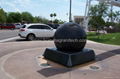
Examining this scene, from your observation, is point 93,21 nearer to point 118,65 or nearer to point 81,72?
point 118,65

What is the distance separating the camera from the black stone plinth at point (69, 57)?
24.7 ft

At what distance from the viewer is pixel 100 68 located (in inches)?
295

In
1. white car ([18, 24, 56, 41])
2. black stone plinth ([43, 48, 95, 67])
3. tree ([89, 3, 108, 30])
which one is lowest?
black stone plinth ([43, 48, 95, 67])

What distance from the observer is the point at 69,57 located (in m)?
7.50

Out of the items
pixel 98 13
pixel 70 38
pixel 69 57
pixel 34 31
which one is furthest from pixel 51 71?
pixel 98 13

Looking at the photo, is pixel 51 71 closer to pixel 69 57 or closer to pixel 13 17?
pixel 69 57

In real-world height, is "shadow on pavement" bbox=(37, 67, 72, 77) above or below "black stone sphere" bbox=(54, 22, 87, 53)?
below

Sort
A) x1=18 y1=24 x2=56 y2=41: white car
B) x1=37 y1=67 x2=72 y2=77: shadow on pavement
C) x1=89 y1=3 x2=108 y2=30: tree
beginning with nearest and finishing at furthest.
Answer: x1=37 y1=67 x2=72 y2=77: shadow on pavement → x1=18 y1=24 x2=56 y2=41: white car → x1=89 y1=3 x2=108 y2=30: tree

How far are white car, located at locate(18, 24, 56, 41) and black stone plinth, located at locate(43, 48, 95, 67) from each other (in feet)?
29.7

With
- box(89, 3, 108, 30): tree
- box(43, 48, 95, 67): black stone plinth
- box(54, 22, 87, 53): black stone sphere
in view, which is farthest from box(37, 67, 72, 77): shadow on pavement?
box(89, 3, 108, 30): tree

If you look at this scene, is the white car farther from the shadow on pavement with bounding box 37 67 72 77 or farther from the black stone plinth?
the shadow on pavement with bounding box 37 67 72 77

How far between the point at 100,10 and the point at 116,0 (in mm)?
9479

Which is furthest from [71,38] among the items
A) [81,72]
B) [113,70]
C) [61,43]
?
[113,70]

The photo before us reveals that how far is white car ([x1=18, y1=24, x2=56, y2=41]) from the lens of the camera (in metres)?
17.6
